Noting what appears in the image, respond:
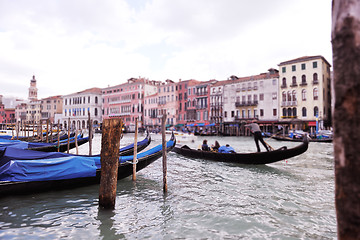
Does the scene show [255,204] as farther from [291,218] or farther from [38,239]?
[38,239]

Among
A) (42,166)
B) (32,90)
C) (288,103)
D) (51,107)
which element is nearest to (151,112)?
(288,103)

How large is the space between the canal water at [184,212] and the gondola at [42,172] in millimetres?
179

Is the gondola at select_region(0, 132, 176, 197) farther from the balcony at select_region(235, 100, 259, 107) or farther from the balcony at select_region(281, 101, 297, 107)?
the balcony at select_region(235, 100, 259, 107)

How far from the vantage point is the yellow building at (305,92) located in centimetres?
2742

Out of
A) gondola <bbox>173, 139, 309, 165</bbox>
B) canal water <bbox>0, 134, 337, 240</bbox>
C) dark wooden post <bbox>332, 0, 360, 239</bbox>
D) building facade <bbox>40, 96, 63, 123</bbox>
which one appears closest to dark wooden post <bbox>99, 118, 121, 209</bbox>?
canal water <bbox>0, 134, 337, 240</bbox>

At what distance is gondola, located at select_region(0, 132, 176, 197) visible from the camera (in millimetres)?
4840

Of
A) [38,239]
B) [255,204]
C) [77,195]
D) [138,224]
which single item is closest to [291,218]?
[255,204]

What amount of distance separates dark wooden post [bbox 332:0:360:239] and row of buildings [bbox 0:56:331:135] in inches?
698

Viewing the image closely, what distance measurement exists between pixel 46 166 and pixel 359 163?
17.3ft

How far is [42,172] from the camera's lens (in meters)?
5.12

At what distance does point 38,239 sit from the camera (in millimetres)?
3428

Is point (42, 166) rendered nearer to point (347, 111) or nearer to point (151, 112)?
point (347, 111)

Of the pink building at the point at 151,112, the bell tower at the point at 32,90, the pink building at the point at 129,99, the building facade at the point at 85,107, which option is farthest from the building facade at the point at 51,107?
the pink building at the point at 151,112

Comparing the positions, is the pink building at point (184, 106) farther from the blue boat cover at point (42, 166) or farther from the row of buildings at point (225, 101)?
the blue boat cover at point (42, 166)
